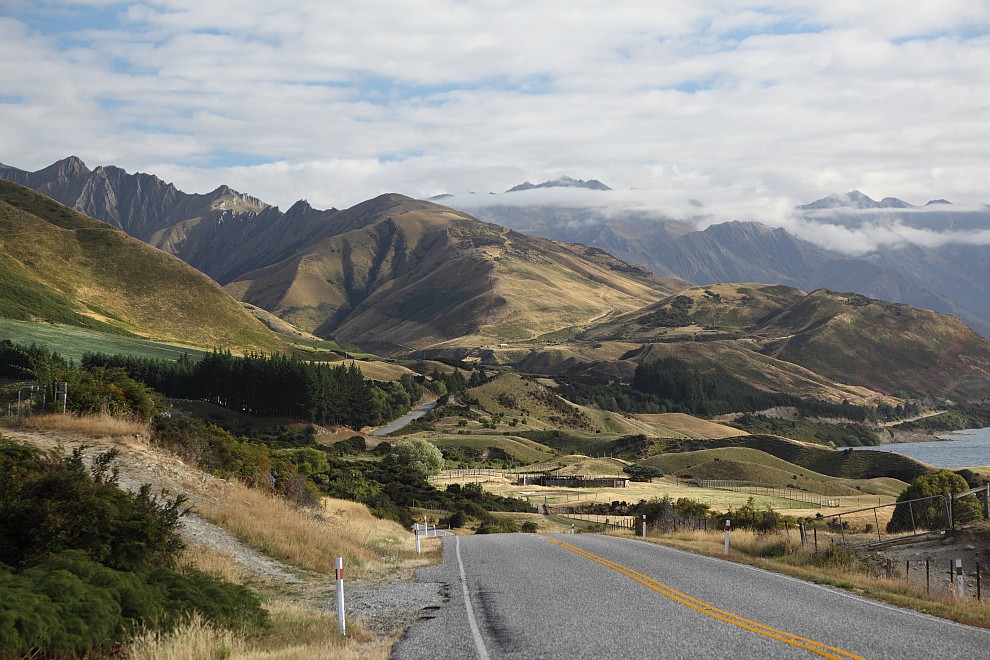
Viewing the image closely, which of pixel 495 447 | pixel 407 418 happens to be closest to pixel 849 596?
pixel 495 447

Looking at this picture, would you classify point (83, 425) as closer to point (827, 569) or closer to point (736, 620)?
point (736, 620)

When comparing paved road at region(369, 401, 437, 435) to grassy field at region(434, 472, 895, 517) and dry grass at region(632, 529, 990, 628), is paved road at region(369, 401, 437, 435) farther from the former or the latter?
dry grass at region(632, 529, 990, 628)

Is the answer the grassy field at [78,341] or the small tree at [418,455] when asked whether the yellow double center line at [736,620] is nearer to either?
the small tree at [418,455]

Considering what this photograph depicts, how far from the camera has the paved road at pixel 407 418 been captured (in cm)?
Answer: 14859

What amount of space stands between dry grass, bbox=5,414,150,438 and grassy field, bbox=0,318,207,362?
4836 inches

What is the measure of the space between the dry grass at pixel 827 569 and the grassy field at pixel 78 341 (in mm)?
128719

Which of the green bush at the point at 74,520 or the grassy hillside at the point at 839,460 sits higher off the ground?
the green bush at the point at 74,520

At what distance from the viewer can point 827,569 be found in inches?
912

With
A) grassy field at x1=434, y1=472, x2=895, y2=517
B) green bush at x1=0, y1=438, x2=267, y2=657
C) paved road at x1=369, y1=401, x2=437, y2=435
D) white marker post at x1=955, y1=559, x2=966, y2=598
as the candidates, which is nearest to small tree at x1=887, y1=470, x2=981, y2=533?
grassy field at x1=434, y1=472, x2=895, y2=517

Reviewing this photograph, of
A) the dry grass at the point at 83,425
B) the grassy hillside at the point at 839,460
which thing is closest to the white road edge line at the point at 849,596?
the dry grass at the point at 83,425

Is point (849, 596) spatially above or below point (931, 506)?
above

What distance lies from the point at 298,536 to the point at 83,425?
7.02 metres

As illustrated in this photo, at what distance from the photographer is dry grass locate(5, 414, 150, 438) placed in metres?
24.9

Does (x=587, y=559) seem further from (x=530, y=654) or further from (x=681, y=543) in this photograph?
(x=530, y=654)
